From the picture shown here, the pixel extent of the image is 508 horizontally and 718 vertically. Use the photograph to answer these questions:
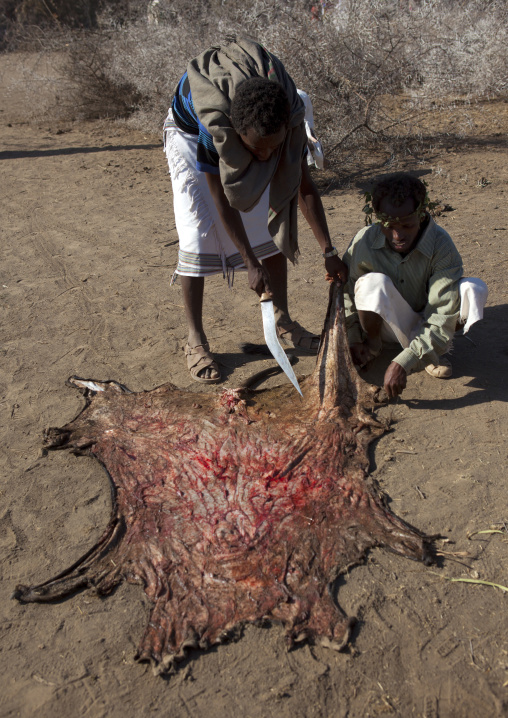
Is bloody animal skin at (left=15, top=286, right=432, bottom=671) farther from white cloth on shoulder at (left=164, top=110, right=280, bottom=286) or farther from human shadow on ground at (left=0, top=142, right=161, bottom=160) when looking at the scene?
human shadow on ground at (left=0, top=142, right=161, bottom=160)

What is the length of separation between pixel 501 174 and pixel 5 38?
14.6 meters

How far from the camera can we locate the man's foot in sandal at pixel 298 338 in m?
3.50

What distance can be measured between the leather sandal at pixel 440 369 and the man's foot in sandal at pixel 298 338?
2.20 feet

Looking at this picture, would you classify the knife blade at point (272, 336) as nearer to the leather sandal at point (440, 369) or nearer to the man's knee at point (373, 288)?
the man's knee at point (373, 288)

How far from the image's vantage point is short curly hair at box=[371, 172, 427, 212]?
2787 millimetres

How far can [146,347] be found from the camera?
3680 millimetres

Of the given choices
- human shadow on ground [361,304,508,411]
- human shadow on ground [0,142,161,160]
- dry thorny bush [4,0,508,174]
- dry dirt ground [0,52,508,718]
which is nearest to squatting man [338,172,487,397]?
human shadow on ground [361,304,508,411]

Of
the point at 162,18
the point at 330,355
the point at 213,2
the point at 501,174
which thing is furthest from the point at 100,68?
the point at 330,355

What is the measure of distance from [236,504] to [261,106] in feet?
5.08

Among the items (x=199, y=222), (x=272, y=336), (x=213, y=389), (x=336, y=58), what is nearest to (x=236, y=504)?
(x=272, y=336)

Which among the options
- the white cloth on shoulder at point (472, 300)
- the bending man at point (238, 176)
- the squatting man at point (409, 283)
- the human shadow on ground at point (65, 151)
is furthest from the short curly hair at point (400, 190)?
the human shadow on ground at point (65, 151)

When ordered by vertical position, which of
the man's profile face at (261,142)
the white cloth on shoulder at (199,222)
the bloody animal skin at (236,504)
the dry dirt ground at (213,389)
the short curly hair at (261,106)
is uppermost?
the short curly hair at (261,106)

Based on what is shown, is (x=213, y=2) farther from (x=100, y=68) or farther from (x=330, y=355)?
(x=330, y=355)

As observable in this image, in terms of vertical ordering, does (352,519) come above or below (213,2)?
below
